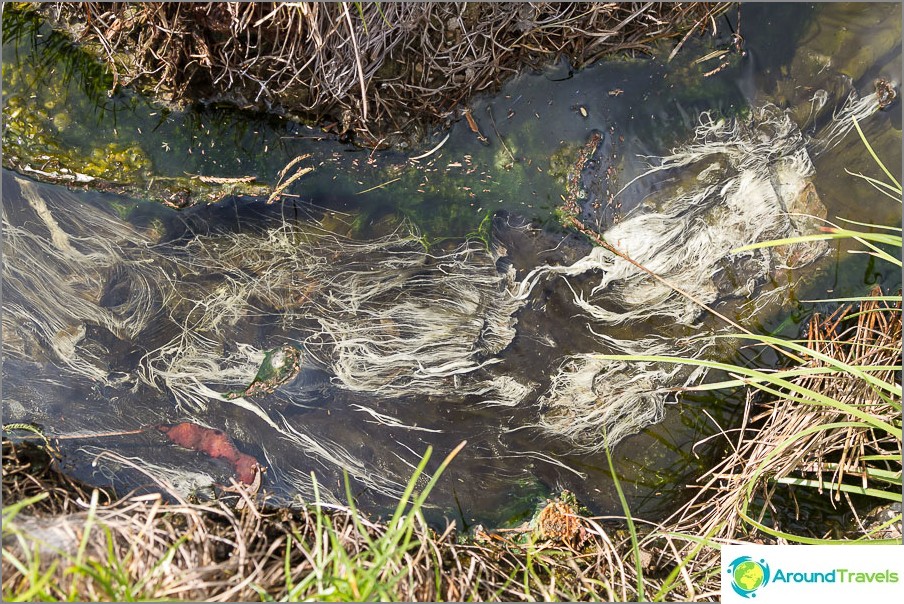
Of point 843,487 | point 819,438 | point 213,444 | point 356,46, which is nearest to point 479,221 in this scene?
point 356,46

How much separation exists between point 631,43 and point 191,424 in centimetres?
243

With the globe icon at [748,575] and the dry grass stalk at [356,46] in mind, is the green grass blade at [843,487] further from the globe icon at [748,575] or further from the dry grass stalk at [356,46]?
the dry grass stalk at [356,46]

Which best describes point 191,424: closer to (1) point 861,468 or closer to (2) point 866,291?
(1) point 861,468

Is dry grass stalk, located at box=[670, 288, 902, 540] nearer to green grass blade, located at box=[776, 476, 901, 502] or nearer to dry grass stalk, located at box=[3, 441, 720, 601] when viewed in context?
green grass blade, located at box=[776, 476, 901, 502]

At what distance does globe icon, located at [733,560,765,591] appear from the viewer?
1.78 m

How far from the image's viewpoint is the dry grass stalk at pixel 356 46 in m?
1.77

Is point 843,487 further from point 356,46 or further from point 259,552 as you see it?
point 356,46

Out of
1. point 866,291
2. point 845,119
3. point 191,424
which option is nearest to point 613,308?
point 866,291

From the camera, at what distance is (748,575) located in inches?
70.5

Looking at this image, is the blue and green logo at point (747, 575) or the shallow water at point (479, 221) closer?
the blue and green logo at point (747, 575)

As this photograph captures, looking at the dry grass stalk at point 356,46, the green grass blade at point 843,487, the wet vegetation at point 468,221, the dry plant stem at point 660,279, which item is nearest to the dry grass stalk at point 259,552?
the wet vegetation at point 468,221

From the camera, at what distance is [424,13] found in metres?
1.80

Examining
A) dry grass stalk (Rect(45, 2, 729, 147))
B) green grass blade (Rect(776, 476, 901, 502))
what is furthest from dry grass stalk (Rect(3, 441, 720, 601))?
dry grass stalk (Rect(45, 2, 729, 147))

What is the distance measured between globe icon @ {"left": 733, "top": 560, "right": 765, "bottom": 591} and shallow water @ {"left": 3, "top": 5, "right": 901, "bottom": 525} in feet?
1.04
